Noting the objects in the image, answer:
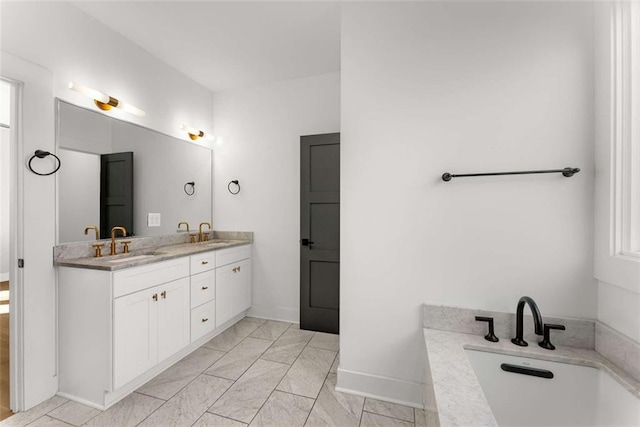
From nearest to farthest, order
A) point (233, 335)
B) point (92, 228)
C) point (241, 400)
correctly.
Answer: point (241, 400) → point (92, 228) → point (233, 335)

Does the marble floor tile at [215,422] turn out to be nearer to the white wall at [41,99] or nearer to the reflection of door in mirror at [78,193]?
the white wall at [41,99]

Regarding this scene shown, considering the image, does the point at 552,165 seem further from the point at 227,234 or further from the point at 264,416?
the point at 227,234

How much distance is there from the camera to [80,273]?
5.70ft

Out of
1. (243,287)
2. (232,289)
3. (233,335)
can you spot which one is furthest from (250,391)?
(243,287)

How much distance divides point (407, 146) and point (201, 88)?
281cm

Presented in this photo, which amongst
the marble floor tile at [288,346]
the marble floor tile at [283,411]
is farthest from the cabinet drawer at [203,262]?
the marble floor tile at [283,411]

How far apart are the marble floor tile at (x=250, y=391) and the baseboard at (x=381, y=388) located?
0.51 meters

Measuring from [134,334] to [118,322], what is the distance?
173mm

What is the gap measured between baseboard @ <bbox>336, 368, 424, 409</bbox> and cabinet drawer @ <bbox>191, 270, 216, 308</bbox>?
1411 millimetres

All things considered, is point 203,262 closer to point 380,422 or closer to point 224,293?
point 224,293

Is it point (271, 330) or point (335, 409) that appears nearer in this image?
point (335, 409)

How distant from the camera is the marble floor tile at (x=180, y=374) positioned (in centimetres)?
182

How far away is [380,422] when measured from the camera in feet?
5.00

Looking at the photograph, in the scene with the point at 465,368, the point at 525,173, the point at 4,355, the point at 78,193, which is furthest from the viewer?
the point at 78,193
